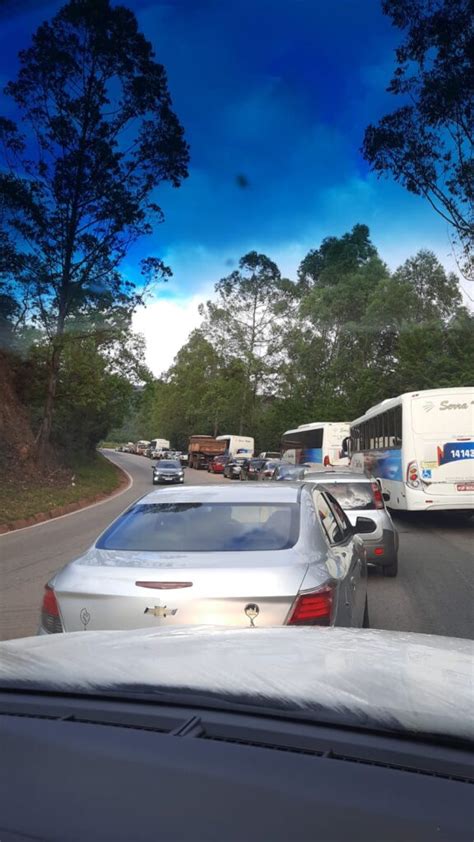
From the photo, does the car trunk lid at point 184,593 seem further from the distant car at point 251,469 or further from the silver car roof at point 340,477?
the distant car at point 251,469

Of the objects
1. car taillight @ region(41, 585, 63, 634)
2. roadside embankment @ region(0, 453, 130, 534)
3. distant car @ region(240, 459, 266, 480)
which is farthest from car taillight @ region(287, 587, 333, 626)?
distant car @ region(240, 459, 266, 480)

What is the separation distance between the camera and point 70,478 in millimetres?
28969

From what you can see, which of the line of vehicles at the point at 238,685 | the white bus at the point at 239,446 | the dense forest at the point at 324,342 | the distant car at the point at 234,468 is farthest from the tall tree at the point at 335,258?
the line of vehicles at the point at 238,685

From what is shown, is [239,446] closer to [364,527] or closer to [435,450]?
[435,450]

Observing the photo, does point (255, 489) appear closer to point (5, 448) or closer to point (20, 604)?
point (20, 604)

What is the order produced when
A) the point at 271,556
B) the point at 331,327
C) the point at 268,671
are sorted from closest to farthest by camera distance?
the point at 268,671
the point at 271,556
the point at 331,327

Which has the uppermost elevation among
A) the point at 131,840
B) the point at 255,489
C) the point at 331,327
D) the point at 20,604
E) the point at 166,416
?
the point at 331,327

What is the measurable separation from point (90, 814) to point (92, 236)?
2776 cm

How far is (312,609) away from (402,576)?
21.1ft

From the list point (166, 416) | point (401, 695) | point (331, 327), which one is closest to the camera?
point (401, 695)

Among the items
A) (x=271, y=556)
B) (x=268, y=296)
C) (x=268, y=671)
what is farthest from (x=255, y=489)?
(x=268, y=296)

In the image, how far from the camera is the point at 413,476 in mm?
Result: 14930

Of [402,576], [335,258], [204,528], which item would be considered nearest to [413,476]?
[402,576]

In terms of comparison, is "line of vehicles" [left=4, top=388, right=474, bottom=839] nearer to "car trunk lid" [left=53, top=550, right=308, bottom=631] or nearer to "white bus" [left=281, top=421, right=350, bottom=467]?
"car trunk lid" [left=53, top=550, right=308, bottom=631]
